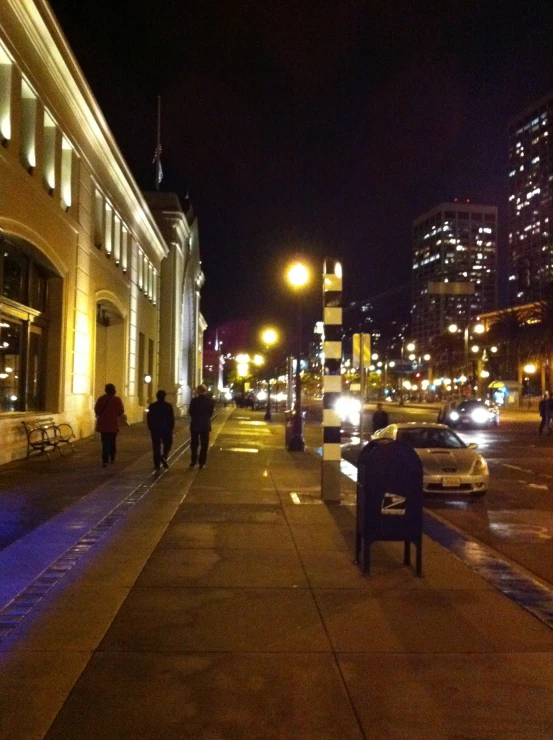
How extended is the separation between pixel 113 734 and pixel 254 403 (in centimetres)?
6677

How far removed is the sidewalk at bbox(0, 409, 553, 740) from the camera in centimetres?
470

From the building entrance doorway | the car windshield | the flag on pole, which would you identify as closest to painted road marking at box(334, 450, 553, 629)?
the car windshield

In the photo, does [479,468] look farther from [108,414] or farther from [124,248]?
[124,248]

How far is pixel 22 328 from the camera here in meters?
20.6

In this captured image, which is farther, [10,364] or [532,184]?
[532,184]

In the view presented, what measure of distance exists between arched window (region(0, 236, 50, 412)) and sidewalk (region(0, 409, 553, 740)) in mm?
10357

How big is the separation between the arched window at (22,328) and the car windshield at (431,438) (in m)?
9.09

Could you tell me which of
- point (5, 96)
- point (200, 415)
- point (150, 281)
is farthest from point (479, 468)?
point (150, 281)

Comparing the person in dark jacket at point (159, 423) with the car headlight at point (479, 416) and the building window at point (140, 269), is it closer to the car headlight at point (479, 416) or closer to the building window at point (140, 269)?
the building window at point (140, 269)

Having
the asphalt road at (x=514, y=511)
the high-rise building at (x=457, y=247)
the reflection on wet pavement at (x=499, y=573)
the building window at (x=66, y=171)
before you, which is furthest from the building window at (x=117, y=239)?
the high-rise building at (x=457, y=247)

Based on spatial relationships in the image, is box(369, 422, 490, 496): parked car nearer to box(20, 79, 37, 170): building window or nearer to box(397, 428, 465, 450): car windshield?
box(397, 428, 465, 450): car windshield

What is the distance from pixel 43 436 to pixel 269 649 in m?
14.4

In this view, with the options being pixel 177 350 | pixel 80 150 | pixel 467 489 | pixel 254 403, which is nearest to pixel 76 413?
pixel 80 150

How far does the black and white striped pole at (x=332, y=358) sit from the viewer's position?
1261 cm
